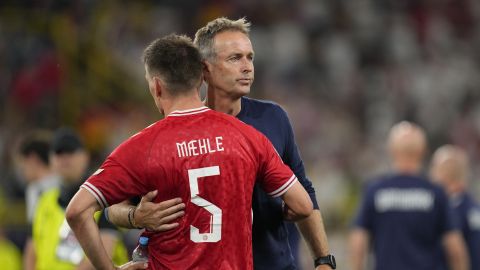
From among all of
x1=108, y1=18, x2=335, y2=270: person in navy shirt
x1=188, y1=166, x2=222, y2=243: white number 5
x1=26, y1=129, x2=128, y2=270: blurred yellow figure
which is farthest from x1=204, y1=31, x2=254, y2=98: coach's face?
x1=26, y1=129, x2=128, y2=270: blurred yellow figure

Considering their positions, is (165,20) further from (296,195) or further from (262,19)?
(296,195)

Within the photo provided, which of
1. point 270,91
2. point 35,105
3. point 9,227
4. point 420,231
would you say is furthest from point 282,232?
point 270,91

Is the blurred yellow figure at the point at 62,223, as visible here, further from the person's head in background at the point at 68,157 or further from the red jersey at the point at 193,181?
the red jersey at the point at 193,181

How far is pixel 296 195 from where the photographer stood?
4707mm

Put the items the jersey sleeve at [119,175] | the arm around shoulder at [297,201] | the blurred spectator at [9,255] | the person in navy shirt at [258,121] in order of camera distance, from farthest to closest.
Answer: the blurred spectator at [9,255], the person in navy shirt at [258,121], the arm around shoulder at [297,201], the jersey sleeve at [119,175]

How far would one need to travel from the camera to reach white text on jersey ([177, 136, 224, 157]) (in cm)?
447

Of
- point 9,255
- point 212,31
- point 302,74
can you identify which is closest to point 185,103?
point 212,31

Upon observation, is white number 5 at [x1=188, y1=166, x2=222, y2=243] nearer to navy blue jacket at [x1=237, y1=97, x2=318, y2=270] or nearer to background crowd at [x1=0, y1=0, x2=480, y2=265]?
navy blue jacket at [x1=237, y1=97, x2=318, y2=270]

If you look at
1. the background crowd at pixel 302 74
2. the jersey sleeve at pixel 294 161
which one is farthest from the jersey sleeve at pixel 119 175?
the background crowd at pixel 302 74

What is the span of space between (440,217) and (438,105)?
940cm

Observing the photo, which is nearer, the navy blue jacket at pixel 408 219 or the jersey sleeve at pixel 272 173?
the jersey sleeve at pixel 272 173

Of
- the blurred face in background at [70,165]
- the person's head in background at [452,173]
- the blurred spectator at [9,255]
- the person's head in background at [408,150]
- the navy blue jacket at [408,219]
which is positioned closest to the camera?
the blurred face in background at [70,165]

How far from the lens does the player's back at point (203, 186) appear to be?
4.46m

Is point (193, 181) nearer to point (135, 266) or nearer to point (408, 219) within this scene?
point (135, 266)
